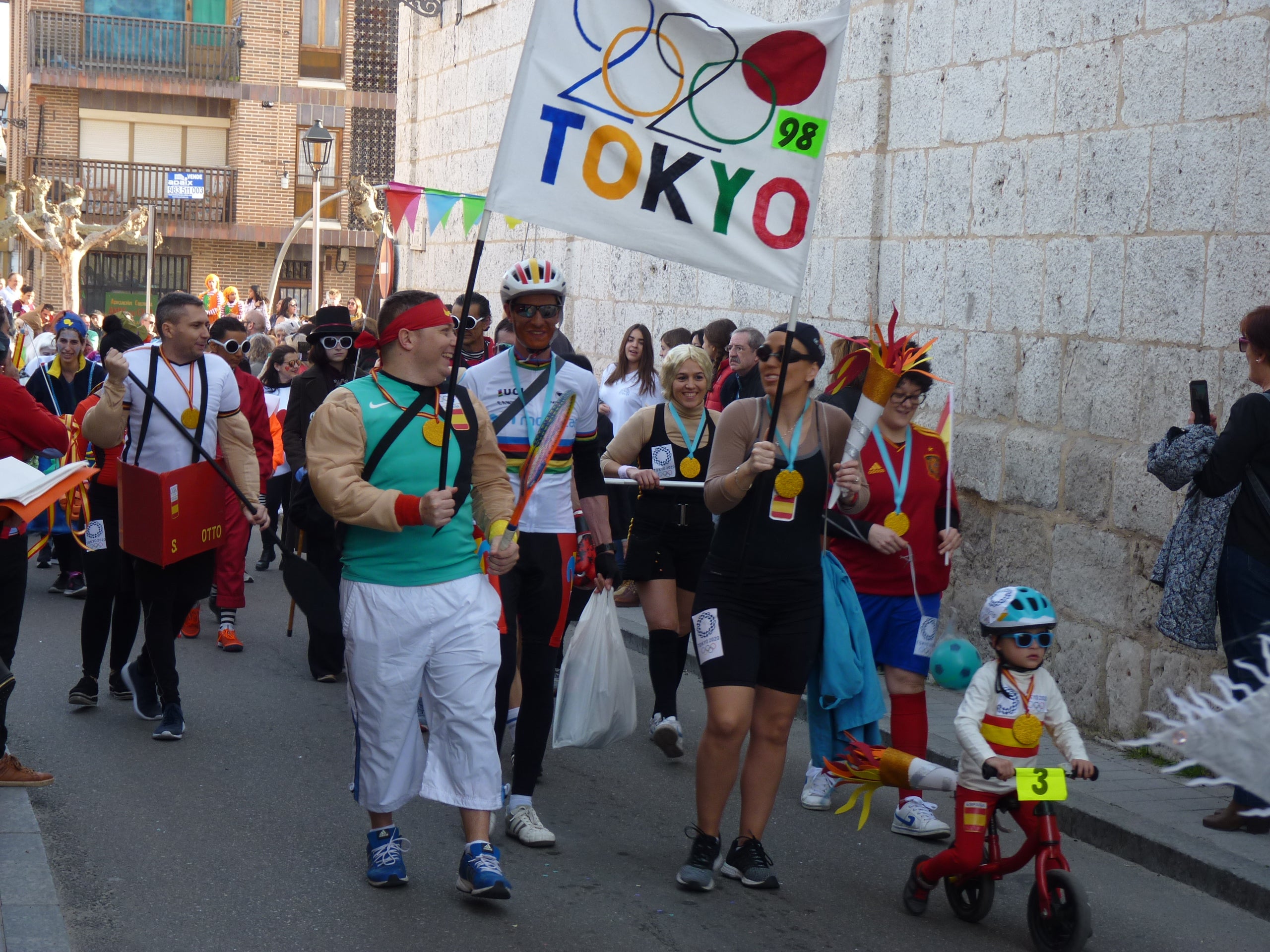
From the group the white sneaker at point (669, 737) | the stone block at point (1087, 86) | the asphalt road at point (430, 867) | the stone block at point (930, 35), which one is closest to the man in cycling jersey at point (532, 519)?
the asphalt road at point (430, 867)

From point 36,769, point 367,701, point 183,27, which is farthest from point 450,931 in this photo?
point 183,27

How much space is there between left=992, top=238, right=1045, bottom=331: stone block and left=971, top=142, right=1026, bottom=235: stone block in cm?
10

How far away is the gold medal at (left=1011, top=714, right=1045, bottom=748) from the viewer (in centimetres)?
474

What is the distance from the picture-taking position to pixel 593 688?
244 inches

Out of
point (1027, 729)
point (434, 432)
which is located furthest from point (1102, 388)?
point (434, 432)

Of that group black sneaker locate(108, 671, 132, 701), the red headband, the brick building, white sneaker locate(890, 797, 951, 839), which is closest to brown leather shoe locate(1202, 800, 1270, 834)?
white sneaker locate(890, 797, 951, 839)

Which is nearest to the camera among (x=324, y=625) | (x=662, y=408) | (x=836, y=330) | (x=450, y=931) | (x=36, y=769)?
(x=450, y=931)

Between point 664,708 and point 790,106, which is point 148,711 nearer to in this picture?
point 664,708

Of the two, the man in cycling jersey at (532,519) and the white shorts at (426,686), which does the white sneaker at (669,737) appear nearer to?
the man in cycling jersey at (532,519)

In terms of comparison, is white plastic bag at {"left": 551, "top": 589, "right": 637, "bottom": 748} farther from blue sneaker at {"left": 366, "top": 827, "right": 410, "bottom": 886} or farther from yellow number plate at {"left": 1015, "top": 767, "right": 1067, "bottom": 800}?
yellow number plate at {"left": 1015, "top": 767, "right": 1067, "bottom": 800}

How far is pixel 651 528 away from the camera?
714 centimetres

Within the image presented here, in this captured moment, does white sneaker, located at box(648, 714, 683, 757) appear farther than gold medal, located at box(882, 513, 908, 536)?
Yes

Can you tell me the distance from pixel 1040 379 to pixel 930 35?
244 cm

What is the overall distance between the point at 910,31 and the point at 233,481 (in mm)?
5098
